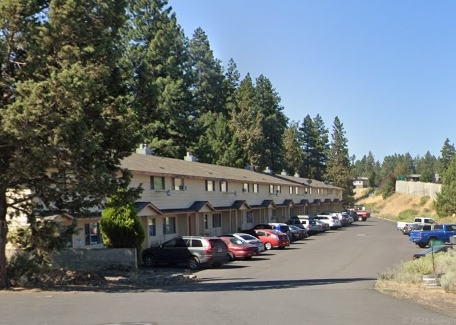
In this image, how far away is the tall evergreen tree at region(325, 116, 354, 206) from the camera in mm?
124562

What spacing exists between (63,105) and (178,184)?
22.8 meters

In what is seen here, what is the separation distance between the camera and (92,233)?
31422 millimetres

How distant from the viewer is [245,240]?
1449 inches

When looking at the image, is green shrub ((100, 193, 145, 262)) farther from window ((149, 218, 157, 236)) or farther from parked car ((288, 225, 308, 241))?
parked car ((288, 225, 308, 241))

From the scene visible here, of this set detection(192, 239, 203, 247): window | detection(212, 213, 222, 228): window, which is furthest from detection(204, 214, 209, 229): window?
detection(192, 239, 203, 247): window

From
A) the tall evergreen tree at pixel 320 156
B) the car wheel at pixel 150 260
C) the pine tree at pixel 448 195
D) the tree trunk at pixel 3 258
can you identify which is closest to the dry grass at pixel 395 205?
the tall evergreen tree at pixel 320 156

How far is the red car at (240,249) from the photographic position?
114 feet

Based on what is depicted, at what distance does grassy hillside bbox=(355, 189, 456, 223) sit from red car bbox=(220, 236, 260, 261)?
62.4m

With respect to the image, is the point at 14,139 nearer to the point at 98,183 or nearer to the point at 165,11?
the point at 98,183

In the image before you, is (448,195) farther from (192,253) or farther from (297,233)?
(192,253)

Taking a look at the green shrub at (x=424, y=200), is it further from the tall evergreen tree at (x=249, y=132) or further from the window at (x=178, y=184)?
the window at (x=178, y=184)

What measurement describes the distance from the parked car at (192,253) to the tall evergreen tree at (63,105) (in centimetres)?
943

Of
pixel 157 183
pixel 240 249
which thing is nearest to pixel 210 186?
pixel 157 183

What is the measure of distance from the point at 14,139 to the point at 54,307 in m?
5.90
